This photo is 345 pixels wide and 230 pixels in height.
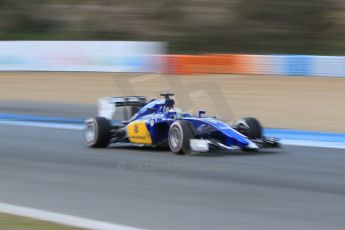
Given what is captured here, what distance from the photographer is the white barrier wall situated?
22.9 m

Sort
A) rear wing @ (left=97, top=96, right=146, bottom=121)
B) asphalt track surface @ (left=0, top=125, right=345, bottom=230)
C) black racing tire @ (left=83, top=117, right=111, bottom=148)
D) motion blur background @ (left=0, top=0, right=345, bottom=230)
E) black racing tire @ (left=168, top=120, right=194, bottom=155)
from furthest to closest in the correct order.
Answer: rear wing @ (left=97, top=96, right=146, bottom=121)
black racing tire @ (left=83, top=117, right=111, bottom=148)
black racing tire @ (left=168, top=120, right=194, bottom=155)
motion blur background @ (left=0, top=0, right=345, bottom=230)
asphalt track surface @ (left=0, top=125, right=345, bottom=230)

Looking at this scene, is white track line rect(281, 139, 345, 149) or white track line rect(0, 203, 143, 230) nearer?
white track line rect(0, 203, 143, 230)

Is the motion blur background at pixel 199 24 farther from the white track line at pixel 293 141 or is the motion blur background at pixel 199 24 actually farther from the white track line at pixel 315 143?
the white track line at pixel 315 143

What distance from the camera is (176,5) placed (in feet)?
113

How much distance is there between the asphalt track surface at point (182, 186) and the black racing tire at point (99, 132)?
0.52 feet

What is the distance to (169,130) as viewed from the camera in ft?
29.3

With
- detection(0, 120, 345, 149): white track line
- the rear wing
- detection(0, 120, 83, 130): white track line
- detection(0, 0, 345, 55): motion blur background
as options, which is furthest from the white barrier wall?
the rear wing

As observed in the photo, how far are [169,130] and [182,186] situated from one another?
1.92 meters

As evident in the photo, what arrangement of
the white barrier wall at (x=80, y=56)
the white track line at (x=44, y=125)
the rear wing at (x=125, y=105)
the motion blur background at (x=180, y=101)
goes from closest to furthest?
the motion blur background at (x=180, y=101)
the rear wing at (x=125, y=105)
the white track line at (x=44, y=125)
the white barrier wall at (x=80, y=56)

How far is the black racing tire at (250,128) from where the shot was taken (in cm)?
913

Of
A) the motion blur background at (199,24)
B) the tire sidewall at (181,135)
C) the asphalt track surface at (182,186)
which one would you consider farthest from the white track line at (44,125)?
the motion blur background at (199,24)

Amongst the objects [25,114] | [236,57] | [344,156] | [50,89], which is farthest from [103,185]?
[236,57]

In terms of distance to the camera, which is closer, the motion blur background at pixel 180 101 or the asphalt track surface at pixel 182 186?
the asphalt track surface at pixel 182 186

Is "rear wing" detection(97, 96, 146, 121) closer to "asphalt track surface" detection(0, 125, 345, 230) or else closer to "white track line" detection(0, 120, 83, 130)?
"asphalt track surface" detection(0, 125, 345, 230)
